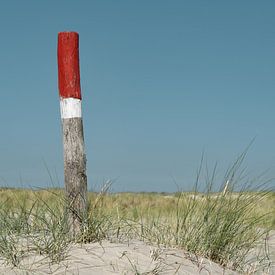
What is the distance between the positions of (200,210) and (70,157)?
4.82ft

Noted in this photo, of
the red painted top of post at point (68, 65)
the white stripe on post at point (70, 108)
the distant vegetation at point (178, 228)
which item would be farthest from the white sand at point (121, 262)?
the red painted top of post at point (68, 65)

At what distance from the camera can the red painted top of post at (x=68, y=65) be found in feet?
20.2

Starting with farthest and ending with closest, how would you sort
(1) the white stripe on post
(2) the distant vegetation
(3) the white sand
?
(1) the white stripe on post
(2) the distant vegetation
(3) the white sand

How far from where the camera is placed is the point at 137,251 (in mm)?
5367

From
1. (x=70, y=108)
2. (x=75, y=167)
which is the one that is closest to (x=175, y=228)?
(x=75, y=167)

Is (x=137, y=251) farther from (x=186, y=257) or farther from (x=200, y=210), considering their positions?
(x=200, y=210)

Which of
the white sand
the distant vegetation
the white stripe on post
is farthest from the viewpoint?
the white stripe on post

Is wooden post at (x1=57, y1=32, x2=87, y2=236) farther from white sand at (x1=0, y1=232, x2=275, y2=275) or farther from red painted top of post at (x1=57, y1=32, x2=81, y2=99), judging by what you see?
white sand at (x1=0, y1=232, x2=275, y2=275)

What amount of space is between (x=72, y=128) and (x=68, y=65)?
64 cm

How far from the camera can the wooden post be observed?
19.2 feet

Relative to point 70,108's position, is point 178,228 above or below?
below

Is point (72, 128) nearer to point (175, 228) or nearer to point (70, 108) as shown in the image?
point (70, 108)

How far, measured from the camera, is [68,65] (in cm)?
620

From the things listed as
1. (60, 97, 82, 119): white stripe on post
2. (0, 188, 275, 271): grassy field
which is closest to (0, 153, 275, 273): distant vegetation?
(0, 188, 275, 271): grassy field
